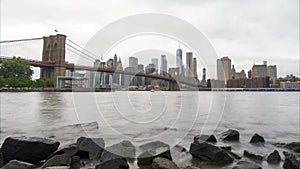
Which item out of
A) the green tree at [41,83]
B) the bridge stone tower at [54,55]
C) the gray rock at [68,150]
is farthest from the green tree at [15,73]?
the gray rock at [68,150]

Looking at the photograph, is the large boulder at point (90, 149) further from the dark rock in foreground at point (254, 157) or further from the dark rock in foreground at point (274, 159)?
the dark rock in foreground at point (274, 159)

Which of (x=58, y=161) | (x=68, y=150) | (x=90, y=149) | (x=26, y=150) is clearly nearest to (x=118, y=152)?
(x=90, y=149)

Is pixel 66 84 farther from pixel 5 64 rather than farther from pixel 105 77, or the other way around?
pixel 105 77

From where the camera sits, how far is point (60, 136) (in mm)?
6344

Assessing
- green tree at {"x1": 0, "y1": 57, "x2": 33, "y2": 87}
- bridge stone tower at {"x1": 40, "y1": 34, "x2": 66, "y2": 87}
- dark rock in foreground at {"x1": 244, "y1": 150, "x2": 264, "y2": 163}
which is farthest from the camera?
bridge stone tower at {"x1": 40, "y1": 34, "x2": 66, "y2": 87}

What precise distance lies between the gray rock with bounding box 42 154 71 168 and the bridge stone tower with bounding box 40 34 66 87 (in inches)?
2069

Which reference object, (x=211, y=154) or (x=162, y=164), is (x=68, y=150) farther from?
(x=211, y=154)

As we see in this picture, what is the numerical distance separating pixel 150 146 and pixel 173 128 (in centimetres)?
365

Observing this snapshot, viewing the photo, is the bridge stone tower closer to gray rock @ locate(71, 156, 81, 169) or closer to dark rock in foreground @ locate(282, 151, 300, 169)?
gray rock @ locate(71, 156, 81, 169)

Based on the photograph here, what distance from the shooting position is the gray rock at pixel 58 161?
145 inches

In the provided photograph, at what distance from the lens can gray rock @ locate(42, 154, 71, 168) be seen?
368 centimetres

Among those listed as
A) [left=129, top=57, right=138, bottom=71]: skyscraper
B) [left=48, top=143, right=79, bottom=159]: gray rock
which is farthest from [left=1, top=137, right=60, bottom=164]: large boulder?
[left=129, top=57, right=138, bottom=71]: skyscraper

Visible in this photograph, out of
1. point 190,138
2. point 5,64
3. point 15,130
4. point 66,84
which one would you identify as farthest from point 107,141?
point 66,84

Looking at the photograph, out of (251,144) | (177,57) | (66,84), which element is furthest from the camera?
(66,84)
